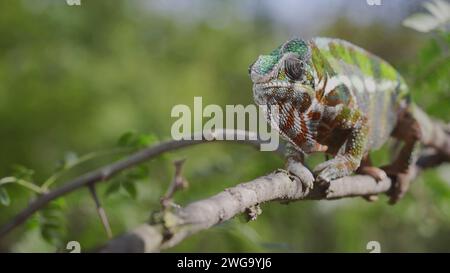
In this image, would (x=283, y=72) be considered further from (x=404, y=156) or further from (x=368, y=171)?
(x=404, y=156)

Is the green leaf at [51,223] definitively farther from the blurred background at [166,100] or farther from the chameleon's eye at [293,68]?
the chameleon's eye at [293,68]

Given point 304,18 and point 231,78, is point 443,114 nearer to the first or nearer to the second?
point 304,18

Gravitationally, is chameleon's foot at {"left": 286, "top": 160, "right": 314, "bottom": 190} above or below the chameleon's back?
below

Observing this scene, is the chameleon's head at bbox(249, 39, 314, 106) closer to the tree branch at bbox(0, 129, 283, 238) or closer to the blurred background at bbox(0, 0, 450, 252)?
the tree branch at bbox(0, 129, 283, 238)

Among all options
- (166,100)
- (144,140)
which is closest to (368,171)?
(144,140)

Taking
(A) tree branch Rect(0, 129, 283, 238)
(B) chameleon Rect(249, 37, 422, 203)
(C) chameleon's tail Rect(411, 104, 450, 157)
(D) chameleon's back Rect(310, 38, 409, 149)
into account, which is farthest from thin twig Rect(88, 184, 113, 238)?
(C) chameleon's tail Rect(411, 104, 450, 157)
